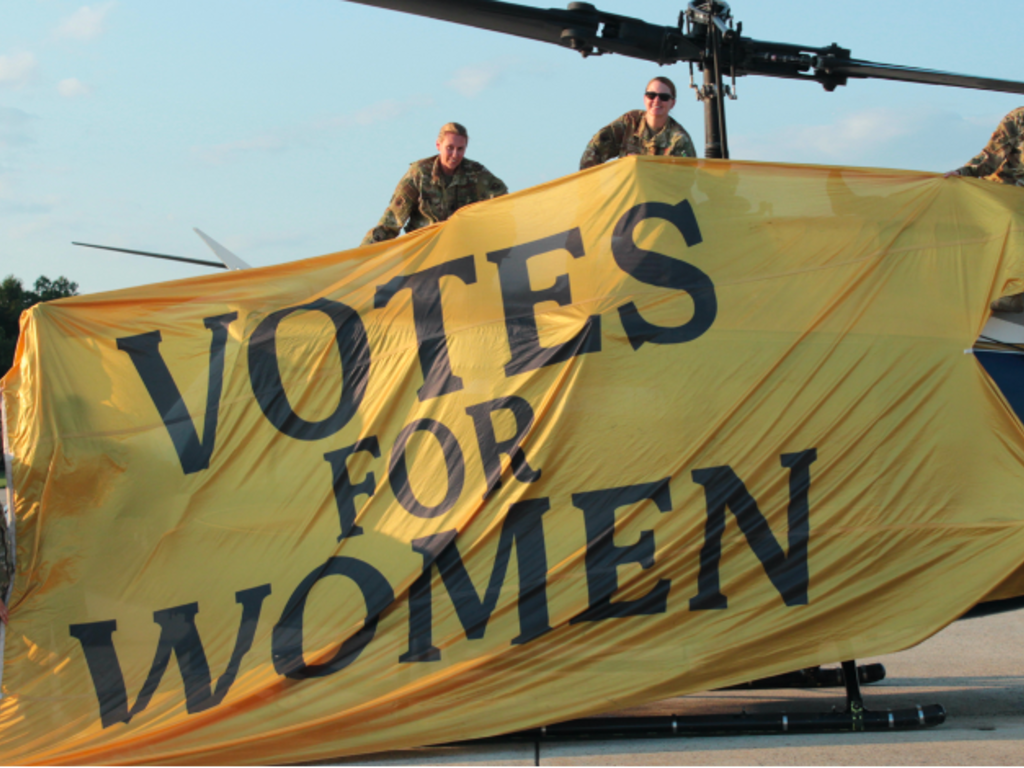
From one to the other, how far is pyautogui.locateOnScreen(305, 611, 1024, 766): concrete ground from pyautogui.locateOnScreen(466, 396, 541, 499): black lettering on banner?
1.35 metres

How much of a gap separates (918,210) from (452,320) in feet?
8.80

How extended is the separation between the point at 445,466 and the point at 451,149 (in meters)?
2.48

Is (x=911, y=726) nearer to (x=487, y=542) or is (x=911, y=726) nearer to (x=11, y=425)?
(x=487, y=542)

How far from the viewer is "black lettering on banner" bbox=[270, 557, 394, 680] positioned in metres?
4.72

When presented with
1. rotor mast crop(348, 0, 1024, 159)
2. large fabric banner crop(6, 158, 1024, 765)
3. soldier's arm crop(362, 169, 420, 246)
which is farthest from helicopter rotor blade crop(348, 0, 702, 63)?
large fabric banner crop(6, 158, 1024, 765)

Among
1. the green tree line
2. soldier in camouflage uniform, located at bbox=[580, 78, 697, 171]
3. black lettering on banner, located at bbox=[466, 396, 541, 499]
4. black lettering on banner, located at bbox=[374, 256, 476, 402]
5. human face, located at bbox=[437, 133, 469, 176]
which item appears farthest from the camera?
the green tree line

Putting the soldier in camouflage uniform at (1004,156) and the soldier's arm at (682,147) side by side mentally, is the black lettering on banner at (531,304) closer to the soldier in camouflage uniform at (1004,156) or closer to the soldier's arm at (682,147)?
the soldier's arm at (682,147)

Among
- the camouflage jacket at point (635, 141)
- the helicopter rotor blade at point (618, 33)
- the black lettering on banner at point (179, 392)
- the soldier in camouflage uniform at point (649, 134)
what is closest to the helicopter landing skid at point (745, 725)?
the black lettering on banner at point (179, 392)

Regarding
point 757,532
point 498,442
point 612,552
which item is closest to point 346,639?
point 498,442

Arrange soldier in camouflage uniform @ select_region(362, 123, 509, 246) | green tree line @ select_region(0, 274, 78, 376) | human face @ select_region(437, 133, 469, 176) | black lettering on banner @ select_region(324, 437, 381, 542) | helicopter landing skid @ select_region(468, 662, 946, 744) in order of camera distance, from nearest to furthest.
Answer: helicopter landing skid @ select_region(468, 662, 946, 744) → black lettering on banner @ select_region(324, 437, 381, 542) → human face @ select_region(437, 133, 469, 176) → soldier in camouflage uniform @ select_region(362, 123, 509, 246) → green tree line @ select_region(0, 274, 78, 376)

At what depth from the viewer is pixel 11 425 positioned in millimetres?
5336

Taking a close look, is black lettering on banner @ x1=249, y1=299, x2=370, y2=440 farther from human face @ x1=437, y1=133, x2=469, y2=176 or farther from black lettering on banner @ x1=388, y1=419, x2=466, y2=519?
human face @ x1=437, y1=133, x2=469, y2=176

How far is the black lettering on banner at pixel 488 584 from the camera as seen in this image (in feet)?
15.4

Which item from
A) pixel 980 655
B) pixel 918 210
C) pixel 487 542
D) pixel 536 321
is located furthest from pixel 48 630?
pixel 980 655
